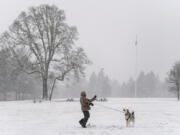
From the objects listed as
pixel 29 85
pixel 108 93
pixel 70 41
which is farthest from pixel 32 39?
pixel 108 93

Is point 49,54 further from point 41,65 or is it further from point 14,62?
point 14,62

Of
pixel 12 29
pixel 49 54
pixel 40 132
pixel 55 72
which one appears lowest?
pixel 40 132

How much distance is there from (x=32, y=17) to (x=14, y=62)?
7.42 meters

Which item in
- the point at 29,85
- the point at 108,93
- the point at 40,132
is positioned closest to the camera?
the point at 40,132

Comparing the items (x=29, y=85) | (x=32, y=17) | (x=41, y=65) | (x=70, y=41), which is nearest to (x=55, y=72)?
(x=41, y=65)

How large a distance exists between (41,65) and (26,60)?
2470 mm

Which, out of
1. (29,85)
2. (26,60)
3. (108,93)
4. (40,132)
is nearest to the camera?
(40,132)

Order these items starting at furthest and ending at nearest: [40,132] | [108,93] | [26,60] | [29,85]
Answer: [108,93]
[29,85]
[26,60]
[40,132]

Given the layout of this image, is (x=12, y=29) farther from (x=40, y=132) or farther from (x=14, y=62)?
(x=40, y=132)

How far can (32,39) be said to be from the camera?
42.3m

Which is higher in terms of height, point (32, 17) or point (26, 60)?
point (32, 17)

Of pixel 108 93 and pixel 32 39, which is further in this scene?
pixel 108 93

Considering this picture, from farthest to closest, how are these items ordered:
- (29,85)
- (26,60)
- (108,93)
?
(108,93), (29,85), (26,60)

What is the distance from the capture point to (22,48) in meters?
43.4
